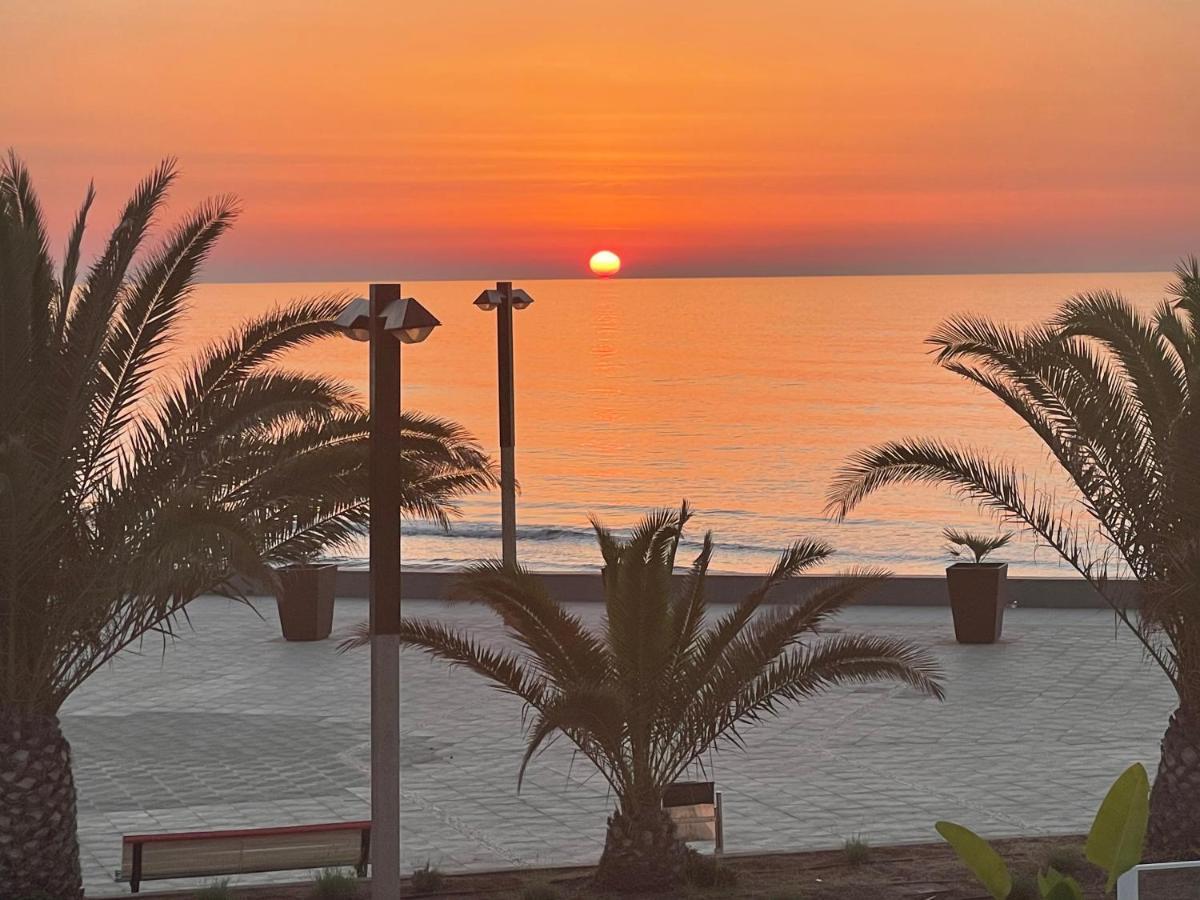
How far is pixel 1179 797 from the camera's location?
396 inches

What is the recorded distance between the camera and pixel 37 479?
8.82 m

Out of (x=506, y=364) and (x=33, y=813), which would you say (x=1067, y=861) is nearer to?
(x=33, y=813)

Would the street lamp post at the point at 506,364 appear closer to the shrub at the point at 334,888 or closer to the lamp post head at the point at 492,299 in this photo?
the lamp post head at the point at 492,299

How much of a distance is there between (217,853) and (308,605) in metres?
9.70

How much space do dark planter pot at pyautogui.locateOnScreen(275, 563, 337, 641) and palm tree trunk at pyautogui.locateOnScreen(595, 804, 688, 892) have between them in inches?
370

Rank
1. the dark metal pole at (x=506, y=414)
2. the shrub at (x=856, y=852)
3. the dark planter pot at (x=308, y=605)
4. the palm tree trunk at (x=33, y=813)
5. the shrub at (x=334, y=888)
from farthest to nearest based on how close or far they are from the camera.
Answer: the dark planter pot at (x=308, y=605) → the dark metal pole at (x=506, y=414) → the shrub at (x=856, y=852) → the shrub at (x=334, y=888) → the palm tree trunk at (x=33, y=813)

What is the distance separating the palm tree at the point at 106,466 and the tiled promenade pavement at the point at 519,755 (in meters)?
1.32

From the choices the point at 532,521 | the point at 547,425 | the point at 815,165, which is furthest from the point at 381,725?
the point at 547,425

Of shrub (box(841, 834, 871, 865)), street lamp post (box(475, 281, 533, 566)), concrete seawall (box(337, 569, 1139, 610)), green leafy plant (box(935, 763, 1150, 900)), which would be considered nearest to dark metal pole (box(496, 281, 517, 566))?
street lamp post (box(475, 281, 533, 566))

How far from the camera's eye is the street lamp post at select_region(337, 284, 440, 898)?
9008 millimetres

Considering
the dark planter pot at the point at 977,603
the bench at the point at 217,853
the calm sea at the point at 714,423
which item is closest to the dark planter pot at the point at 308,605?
the dark planter pot at the point at 977,603

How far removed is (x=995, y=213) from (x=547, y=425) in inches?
821

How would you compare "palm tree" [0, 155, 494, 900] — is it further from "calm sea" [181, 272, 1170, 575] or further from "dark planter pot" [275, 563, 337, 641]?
"calm sea" [181, 272, 1170, 575]

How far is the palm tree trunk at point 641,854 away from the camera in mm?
9680
